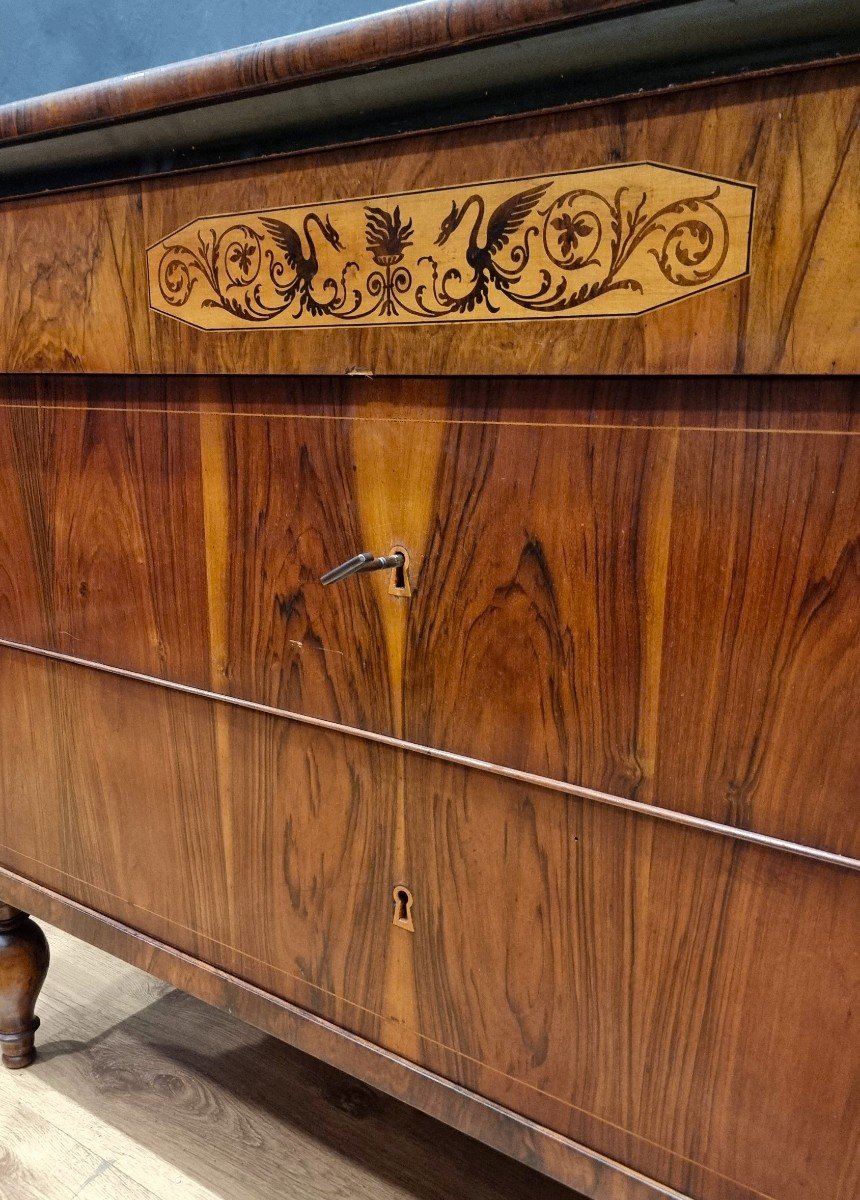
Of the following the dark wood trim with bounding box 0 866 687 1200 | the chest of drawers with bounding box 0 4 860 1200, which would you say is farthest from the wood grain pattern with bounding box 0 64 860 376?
the dark wood trim with bounding box 0 866 687 1200

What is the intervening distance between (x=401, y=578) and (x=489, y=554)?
0.06 metres

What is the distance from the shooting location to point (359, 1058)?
0.59m

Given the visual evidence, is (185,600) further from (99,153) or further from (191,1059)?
(191,1059)

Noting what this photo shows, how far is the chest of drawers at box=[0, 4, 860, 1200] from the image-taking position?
39 cm

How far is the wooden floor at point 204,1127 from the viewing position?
79 cm

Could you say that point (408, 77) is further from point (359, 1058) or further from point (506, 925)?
point (359, 1058)

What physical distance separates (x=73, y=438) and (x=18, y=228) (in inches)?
5.3

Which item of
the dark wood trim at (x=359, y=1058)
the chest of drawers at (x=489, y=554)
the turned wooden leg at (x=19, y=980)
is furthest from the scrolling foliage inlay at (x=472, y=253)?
the turned wooden leg at (x=19, y=980)

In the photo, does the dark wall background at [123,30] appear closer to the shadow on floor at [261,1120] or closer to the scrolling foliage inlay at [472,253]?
the scrolling foliage inlay at [472,253]

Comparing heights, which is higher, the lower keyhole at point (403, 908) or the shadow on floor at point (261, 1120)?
the lower keyhole at point (403, 908)

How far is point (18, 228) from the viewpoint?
594 mm

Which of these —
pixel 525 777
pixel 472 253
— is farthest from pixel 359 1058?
pixel 472 253

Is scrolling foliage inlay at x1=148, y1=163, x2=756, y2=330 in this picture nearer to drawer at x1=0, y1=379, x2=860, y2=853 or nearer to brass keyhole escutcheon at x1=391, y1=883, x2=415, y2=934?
drawer at x1=0, y1=379, x2=860, y2=853

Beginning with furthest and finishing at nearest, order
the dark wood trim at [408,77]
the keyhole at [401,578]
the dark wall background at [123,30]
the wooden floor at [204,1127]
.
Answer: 1. the dark wall background at [123,30]
2. the wooden floor at [204,1127]
3. the keyhole at [401,578]
4. the dark wood trim at [408,77]
